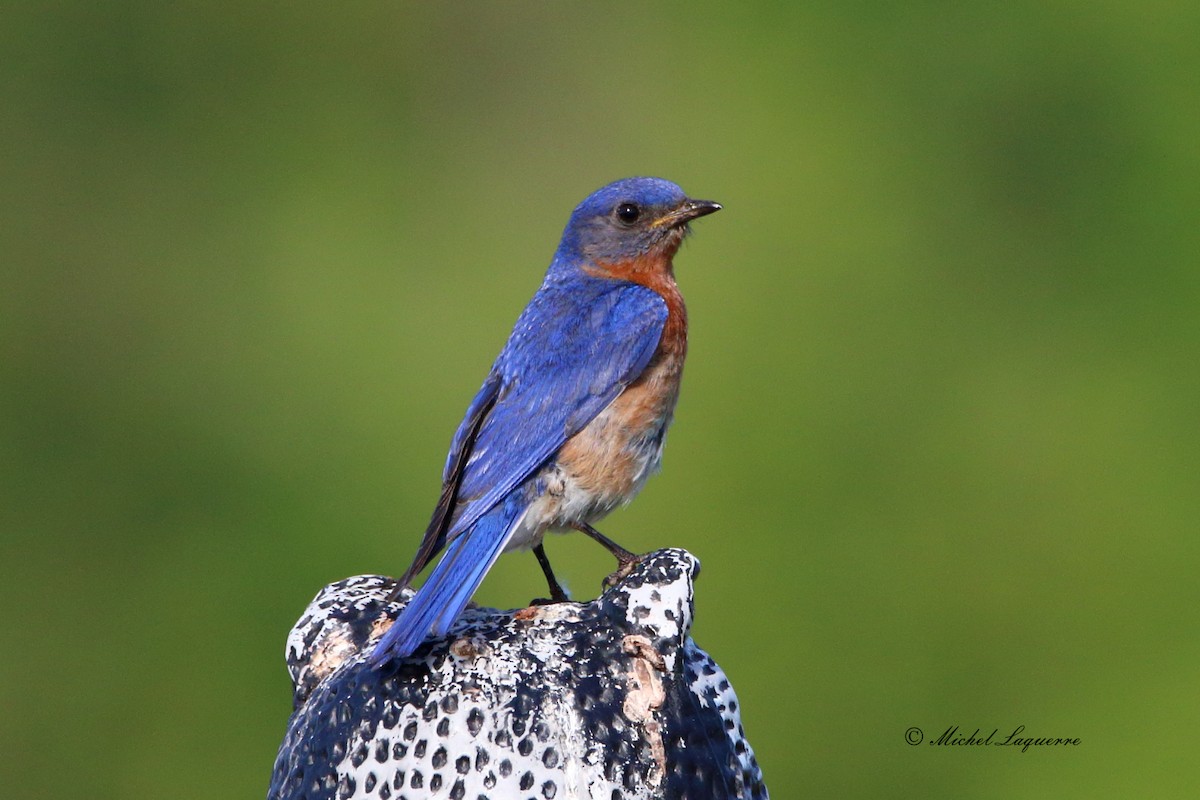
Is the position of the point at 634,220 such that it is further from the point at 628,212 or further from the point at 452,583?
the point at 452,583

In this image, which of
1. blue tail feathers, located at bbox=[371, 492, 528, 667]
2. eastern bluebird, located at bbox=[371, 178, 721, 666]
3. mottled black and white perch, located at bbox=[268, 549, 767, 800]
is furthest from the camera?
eastern bluebird, located at bbox=[371, 178, 721, 666]

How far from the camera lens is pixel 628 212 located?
157 inches

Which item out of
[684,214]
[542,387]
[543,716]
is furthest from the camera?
[684,214]

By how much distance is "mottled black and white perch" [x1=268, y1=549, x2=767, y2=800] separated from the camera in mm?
2223

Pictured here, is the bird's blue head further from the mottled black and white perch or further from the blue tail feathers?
the mottled black and white perch

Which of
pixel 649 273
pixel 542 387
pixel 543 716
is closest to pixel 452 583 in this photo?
pixel 543 716

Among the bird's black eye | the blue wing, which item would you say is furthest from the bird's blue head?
the blue wing

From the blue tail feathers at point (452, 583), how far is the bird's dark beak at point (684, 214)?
1.11 m

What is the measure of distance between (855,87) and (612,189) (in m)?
2.19

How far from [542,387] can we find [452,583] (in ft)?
2.50

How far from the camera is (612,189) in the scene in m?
4.02

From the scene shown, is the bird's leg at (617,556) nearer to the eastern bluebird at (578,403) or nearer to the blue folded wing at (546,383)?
the eastern bluebird at (578,403)

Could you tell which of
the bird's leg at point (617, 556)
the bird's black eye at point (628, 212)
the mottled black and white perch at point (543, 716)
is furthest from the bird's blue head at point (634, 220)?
the mottled black and white perch at point (543, 716)

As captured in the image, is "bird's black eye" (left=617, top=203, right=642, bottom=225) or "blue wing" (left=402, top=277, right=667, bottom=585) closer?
"blue wing" (left=402, top=277, right=667, bottom=585)
